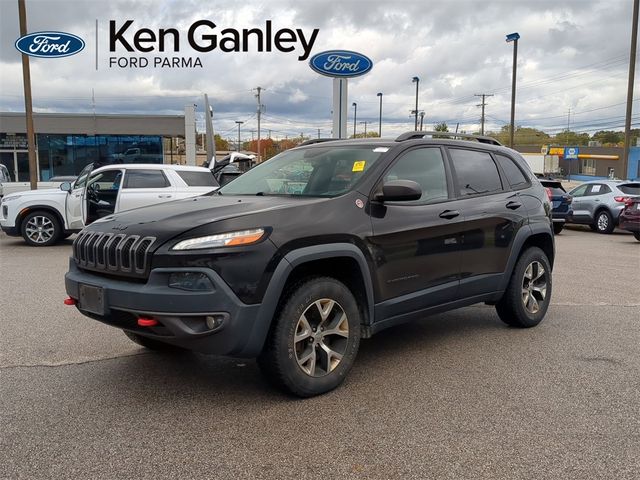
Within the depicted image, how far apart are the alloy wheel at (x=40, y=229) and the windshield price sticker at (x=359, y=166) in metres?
9.47

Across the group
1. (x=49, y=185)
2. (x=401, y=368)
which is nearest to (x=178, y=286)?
(x=401, y=368)

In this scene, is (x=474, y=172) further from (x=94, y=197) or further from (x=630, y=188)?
(x=630, y=188)

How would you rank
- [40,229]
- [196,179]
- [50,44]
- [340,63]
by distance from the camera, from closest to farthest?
1. [196,179]
2. [40,229]
3. [340,63]
4. [50,44]

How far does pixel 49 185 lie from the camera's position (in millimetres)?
20734

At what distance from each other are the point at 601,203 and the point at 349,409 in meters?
16.0

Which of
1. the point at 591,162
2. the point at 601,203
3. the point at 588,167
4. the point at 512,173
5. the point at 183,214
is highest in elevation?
the point at 591,162

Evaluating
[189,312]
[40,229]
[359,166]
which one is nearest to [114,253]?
[189,312]

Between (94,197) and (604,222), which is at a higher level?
(94,197)

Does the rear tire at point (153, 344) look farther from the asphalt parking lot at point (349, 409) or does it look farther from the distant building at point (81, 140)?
the distant building at point (81, 140)

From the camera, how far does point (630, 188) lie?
17.3 m

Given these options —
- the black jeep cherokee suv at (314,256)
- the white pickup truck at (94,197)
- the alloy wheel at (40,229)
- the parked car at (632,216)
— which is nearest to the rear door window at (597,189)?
the parked car at (632,216)

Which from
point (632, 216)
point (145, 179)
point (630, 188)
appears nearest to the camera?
point (145, 179)

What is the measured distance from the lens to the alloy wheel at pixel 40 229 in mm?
12102

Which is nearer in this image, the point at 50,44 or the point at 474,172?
the point at 474,172
